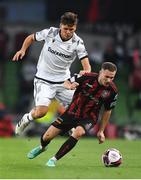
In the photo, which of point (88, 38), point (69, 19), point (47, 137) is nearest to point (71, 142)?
point (47, 137)

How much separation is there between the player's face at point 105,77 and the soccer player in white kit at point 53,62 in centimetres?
124

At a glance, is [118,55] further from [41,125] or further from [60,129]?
[60,129]

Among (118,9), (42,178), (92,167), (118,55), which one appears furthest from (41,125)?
(42,178)

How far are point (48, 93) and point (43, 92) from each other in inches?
3.7

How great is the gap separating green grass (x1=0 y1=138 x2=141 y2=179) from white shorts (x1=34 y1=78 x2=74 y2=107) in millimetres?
918

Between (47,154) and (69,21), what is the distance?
9.07 ft

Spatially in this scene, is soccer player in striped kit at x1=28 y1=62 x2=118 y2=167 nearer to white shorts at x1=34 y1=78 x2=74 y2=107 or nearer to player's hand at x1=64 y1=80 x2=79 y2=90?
player's hand at x1=64 y1=80 x2=79 y2=90

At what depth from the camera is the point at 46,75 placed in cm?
1403

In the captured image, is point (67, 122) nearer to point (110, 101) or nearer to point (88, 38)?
point (110, 101)

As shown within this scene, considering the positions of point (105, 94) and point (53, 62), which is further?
point (53, 62)

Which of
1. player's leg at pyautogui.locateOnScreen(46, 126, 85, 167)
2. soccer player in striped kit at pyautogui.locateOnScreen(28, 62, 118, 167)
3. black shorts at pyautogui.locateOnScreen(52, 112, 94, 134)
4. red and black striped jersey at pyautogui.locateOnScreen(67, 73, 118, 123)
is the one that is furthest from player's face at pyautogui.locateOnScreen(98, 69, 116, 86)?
player's leg at pyautogui.locateOnScreen(46, 126, 85, 167)

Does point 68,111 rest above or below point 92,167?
above

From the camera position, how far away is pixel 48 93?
14.0m

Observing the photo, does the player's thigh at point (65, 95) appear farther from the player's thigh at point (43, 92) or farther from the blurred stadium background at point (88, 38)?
the blurred stadium background at point (88, 38)
